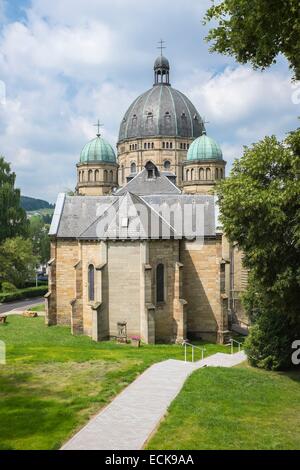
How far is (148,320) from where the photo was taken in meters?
32.0

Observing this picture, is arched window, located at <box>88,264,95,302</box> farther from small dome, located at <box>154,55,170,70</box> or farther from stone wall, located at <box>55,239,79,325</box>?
small dome, located at <box>154,55,170,70</box>

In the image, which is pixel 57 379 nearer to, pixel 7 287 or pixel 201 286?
pixel 201 286

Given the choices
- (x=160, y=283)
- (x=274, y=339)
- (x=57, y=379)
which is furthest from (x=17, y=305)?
(x=274, y=339)

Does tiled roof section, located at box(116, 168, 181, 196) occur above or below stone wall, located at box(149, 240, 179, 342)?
above

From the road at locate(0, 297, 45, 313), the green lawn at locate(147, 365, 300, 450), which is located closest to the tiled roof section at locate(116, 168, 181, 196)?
the road at locate(0, 297, 45, 313)

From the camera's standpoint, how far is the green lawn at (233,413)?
1436 cm

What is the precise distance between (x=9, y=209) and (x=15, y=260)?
23.4 ft

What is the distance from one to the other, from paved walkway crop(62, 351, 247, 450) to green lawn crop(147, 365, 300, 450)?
474 millimetres

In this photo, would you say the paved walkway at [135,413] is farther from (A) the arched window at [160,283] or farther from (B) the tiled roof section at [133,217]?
(B) the tiled roof section at [133,217]

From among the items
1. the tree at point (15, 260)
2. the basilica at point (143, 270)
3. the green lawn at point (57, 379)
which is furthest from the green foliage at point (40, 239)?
the green lawn at point (57, 379)

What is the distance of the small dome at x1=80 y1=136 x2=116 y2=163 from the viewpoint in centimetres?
6525

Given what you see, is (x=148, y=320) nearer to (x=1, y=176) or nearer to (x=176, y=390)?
(x=176, y=390)
